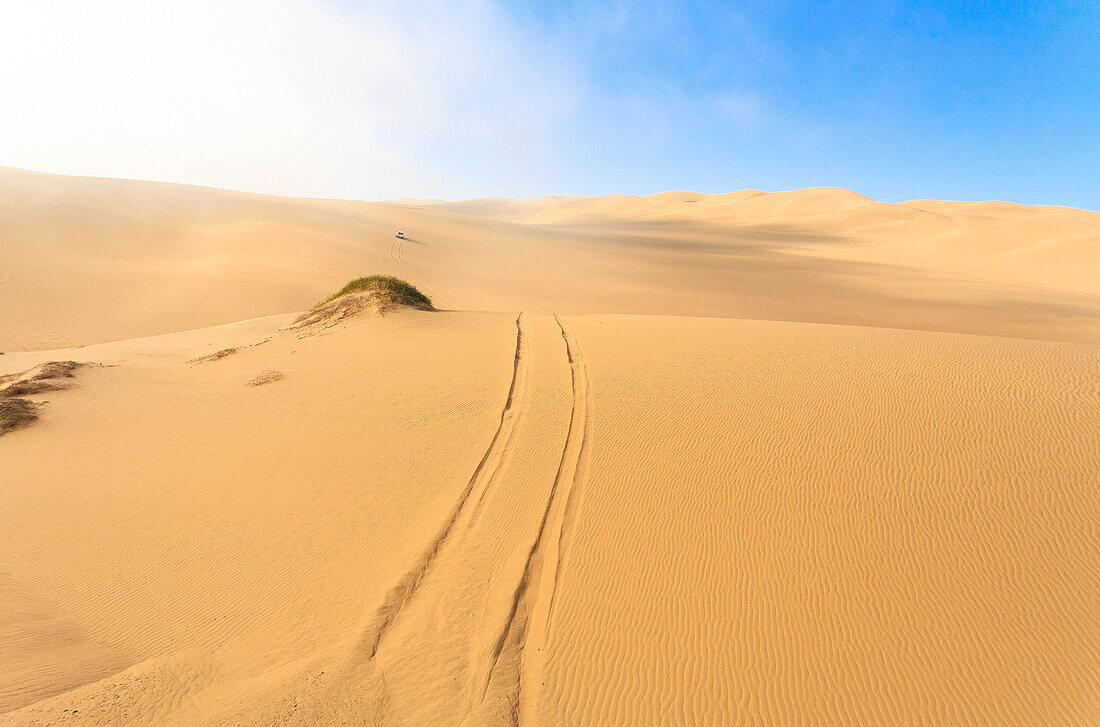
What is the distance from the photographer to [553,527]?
5.03 meters

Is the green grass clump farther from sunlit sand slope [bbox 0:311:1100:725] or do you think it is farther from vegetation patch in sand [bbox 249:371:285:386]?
sunlit sand slope [bbox 0:311:1100:725]

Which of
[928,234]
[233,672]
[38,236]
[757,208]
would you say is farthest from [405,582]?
[757,208]

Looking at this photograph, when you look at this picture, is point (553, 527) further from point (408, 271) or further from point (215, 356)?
point (408, 271)

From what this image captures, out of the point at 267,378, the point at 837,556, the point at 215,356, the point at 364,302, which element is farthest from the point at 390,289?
the point at 837,556

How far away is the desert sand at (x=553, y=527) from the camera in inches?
140

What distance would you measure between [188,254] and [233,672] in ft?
89.2

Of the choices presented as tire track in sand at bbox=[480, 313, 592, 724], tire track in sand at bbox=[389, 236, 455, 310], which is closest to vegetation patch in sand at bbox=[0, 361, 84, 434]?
tire track in sand at bbox=[480, 313, 592, 724]

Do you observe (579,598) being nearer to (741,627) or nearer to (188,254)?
(741,627)

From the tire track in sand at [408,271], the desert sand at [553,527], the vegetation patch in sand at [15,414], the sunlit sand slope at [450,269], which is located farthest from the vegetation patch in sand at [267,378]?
the sunlit sand slope at [450,269]

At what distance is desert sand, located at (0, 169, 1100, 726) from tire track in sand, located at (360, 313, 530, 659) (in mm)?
29

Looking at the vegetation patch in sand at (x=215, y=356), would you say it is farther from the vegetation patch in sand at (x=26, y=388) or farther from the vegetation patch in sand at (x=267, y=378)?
the vegetation patch in sand at (x=267, y=378)

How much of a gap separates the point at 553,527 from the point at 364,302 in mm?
8890

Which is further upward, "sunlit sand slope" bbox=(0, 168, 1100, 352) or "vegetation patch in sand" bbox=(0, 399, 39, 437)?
"sunlit sand slope" bbox=(0, 168, 1100, 352)

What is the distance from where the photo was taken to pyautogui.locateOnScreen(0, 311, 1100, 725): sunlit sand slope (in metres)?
3.53
